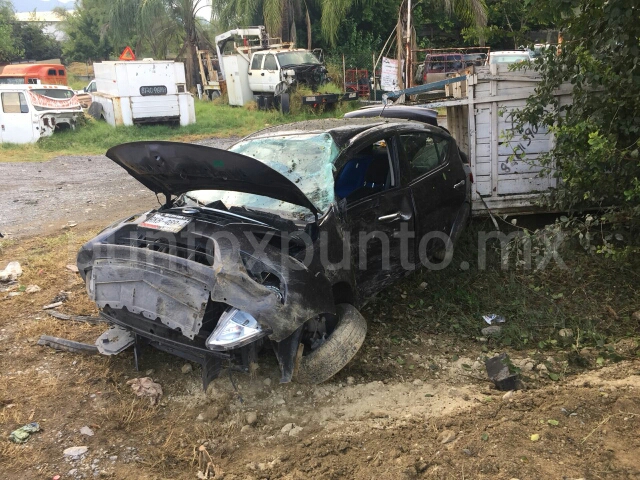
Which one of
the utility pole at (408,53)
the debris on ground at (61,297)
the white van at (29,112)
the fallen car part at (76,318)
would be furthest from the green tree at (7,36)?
the fallen car part at (76,318)

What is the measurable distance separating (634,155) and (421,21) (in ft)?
87.7

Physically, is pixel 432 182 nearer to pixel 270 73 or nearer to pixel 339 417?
pixel 339 417

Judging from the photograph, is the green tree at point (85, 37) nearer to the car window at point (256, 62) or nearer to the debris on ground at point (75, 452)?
the car window at point (256, 62)

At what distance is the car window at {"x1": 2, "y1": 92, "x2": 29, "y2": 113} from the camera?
15633 mm

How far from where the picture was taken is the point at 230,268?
11.3 ft

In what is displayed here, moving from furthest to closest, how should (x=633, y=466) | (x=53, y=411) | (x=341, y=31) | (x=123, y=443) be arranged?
(x=341, y=31) → (x=53, y=411) → (x=123, y=443) → (x=633, y=466)

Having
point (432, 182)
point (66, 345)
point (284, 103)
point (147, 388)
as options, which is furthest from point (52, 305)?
point (284, 103)

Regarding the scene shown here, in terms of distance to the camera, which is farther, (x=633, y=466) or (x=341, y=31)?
(x=341, y=31)

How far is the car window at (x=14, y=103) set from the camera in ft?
51.3

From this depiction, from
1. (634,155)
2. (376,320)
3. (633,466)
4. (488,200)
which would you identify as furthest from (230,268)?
(488,200)

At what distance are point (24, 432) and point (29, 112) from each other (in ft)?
47.5

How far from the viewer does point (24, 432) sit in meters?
3.48

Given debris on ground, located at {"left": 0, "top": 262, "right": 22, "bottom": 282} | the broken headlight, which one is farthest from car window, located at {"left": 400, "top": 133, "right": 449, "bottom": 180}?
debris on ground, located at {"left": 0, "top": 262, "right": 22, "bottom": 282}

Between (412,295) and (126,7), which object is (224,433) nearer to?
(412,295)
